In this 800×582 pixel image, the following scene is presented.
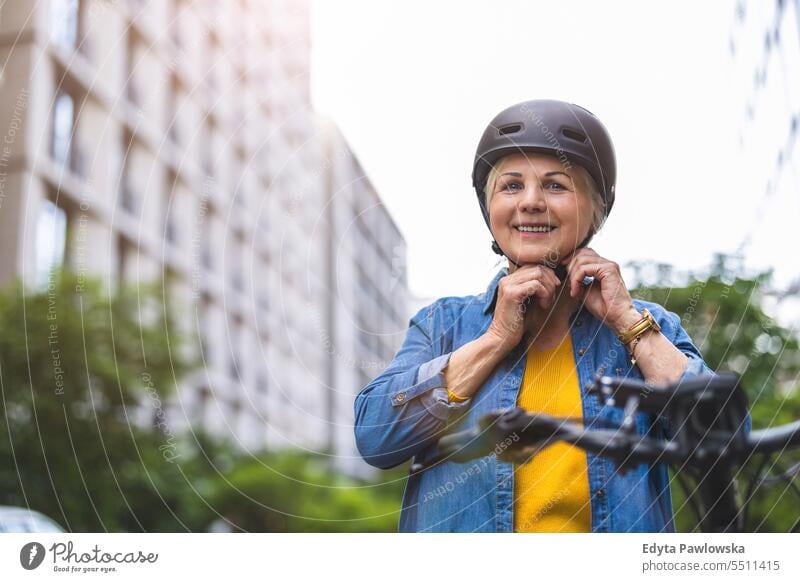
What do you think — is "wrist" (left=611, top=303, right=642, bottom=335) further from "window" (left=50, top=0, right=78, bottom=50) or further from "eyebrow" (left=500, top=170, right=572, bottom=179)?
"window" (left=50, top=0, right=78, bottom=50)

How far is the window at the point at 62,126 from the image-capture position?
22.2 ft

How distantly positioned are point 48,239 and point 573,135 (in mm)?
5410

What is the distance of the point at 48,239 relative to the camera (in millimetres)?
6039

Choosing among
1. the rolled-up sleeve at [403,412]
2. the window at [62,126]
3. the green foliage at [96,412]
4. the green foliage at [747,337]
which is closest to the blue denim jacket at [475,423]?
the rolled-up sleeve at [403,412]

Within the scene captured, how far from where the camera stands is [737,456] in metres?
0.97

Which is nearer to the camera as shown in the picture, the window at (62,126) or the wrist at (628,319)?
the wrist at (628,319)

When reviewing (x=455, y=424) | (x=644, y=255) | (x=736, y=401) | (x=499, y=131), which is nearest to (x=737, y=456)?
(x=736, y=401)

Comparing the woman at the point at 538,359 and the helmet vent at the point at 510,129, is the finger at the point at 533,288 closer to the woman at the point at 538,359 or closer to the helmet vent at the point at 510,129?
the woman at the point at 538,359

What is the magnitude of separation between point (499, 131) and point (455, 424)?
392 millimetres

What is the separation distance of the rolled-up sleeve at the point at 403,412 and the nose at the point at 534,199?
0.21 metres

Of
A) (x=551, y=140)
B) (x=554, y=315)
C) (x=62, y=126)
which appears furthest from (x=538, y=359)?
(x=62, y=126)

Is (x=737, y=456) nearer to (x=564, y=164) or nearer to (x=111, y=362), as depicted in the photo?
(x=564, y=164)
